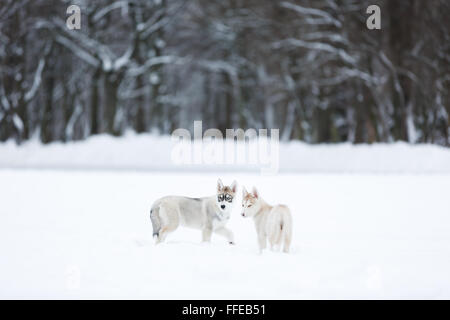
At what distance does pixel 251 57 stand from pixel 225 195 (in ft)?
69.4

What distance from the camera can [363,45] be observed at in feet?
66.0

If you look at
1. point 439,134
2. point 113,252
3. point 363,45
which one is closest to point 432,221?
point 113,252

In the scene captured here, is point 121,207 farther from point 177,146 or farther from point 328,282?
point 177,146

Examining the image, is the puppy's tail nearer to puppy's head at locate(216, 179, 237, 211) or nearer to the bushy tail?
puppy's head at locate(216, 179, 237, 211)

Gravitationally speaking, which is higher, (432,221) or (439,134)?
(439,134)

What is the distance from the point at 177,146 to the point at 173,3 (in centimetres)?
754

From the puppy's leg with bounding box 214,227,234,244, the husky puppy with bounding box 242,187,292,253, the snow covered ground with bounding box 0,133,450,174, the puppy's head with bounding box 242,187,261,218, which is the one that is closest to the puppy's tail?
the husky puppy with bounding box 242,187,292,253

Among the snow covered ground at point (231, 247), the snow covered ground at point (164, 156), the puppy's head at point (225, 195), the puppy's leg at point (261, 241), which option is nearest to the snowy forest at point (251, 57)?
the snow covered ground at point (164, 156)

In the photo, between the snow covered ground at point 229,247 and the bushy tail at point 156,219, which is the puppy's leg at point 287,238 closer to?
the snow covered ground at point 229,247

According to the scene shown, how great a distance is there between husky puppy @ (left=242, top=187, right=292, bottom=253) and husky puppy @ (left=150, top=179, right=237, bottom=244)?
298mm

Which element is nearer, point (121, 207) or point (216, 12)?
point (121, 207)

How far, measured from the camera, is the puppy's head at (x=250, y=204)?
523 centimetres

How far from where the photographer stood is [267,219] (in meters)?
5.27

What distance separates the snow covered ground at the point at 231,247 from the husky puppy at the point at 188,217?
154mm
